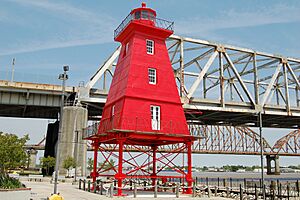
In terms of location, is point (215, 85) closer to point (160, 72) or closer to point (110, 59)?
point (110, 59)

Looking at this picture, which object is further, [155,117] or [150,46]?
[150,46]

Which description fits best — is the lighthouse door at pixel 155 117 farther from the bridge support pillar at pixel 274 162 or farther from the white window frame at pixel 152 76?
the bridge support pillar at pixel 274 162

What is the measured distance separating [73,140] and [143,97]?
22687mm

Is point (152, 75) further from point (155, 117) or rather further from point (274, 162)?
point (274, 162)

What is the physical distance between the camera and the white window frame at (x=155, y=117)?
81.3 feet

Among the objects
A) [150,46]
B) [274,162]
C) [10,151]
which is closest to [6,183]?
[10,151]

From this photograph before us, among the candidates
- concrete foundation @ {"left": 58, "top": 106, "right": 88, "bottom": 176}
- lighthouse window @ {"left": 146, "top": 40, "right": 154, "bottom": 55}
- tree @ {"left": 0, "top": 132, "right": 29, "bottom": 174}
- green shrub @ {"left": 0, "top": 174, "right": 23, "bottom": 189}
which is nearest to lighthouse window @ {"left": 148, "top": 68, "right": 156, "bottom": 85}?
lighthouse window @ {"left": 146, "top": 40, "right": 154, "bottom": 55}

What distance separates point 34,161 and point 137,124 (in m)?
101

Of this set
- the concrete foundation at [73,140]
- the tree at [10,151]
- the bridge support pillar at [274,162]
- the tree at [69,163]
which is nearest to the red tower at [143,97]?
the tree at [10,151]

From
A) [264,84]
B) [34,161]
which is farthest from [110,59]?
[34,161]

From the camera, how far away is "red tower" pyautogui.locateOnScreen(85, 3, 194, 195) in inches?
940

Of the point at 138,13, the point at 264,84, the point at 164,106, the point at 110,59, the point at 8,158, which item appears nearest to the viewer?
the point at 8,158

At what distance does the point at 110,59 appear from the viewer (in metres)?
52.0

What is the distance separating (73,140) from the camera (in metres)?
43.9
